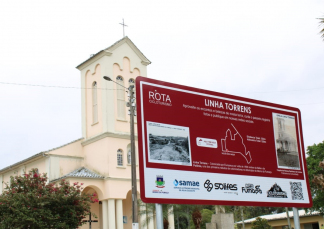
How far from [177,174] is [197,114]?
145 centimetres

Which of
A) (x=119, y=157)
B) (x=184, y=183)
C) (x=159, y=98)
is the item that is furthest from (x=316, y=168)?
(x=159, y=98)

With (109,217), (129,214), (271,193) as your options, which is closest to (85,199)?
(109,217)

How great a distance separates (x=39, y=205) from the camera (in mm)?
22094

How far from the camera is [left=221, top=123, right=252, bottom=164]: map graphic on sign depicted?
9578 millimetres

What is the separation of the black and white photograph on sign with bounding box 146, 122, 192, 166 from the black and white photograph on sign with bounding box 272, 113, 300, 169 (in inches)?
113

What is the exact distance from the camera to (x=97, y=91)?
33.8 metres

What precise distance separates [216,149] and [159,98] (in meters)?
1.70

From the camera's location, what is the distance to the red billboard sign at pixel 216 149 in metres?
8.47

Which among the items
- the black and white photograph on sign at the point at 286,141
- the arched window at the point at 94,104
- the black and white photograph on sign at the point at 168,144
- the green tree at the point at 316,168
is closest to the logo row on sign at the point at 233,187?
the black and white photograph on sign at the point at 168,144

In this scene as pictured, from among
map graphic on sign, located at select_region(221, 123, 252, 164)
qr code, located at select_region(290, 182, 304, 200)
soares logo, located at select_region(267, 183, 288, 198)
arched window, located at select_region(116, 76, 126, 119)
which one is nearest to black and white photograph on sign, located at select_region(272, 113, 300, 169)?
qr code, located at select_region(290, 182, 304, 200)

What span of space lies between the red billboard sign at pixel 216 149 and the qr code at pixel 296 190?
24 millimetres

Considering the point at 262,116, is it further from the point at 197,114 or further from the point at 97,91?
the point at 97,91

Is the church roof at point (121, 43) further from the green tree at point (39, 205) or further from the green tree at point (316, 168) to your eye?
the green tree at point (316, 168)

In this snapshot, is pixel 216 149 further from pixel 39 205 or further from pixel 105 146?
pixel 105 146
